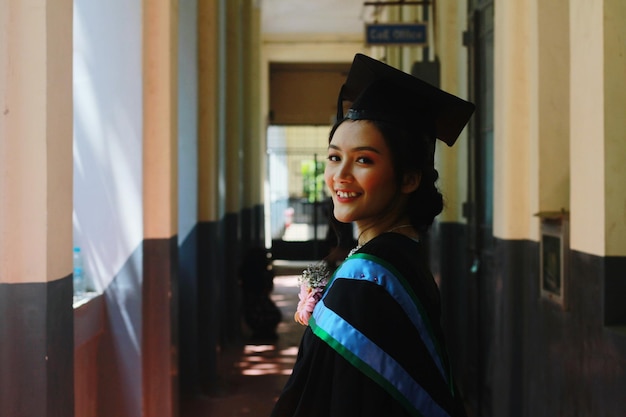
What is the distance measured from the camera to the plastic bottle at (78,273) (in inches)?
149

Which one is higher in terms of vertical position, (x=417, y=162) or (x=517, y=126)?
(x=517, y=126)

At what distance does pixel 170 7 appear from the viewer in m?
4.06

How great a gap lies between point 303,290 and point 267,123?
1475cm

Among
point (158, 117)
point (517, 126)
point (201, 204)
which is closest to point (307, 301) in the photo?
point (517, 126)

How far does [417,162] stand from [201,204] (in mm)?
4420

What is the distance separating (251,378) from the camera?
20.6 feet

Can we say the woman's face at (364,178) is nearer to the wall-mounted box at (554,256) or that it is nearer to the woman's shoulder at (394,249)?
the woman's shoulder at (394,249)

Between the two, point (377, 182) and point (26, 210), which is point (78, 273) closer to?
point (26, 210)

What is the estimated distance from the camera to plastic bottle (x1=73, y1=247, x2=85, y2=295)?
378 centimetres

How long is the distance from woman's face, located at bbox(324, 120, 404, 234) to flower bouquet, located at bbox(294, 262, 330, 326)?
0.19m

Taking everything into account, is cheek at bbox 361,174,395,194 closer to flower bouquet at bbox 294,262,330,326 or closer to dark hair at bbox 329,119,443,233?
dark hair at bbox 329,119,443,233

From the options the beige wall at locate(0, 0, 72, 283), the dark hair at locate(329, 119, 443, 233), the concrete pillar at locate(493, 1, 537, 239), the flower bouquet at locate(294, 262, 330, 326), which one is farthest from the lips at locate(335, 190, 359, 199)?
the concrete pillar at locate(493, 1, 537, 239)

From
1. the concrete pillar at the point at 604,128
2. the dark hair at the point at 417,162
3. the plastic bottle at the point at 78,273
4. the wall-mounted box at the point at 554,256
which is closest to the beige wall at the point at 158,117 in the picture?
the plastic bottle at the point at 78,273

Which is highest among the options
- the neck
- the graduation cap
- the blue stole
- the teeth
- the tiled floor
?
the graduation cap
